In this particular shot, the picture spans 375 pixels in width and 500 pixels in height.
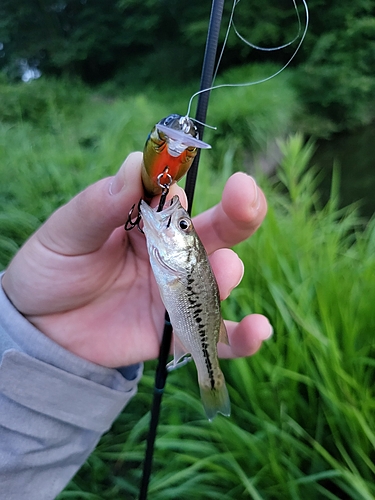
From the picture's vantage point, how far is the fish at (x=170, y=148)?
490mm

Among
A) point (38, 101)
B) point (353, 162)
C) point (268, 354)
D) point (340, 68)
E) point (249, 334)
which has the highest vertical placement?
point (249, 334)

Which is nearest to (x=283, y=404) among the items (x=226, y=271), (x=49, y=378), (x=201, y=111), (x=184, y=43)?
(x=226, y=271)

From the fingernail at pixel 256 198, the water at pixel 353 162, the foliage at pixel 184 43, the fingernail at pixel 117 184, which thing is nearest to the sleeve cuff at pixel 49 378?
the fingernail at pixel 117 184

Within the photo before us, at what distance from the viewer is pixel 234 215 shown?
27.9 inches

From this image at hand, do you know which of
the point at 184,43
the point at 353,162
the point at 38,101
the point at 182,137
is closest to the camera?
the point at 182,137

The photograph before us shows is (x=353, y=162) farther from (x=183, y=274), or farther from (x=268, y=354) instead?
(x=183, y=274)

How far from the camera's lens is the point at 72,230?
2.47 ft

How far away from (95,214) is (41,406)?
42 cm

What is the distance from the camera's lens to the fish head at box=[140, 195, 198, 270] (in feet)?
1.93

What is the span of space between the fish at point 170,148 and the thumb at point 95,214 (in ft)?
0.14

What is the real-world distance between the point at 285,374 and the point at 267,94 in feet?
16.0

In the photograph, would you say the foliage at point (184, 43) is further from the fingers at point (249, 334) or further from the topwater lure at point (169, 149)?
the topwater lure at point (169, 149)

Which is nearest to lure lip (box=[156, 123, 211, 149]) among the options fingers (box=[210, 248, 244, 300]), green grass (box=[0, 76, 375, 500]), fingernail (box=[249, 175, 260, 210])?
fingernail (box=[249, 175, 260, 210])

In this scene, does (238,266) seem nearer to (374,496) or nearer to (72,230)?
(72,230)
